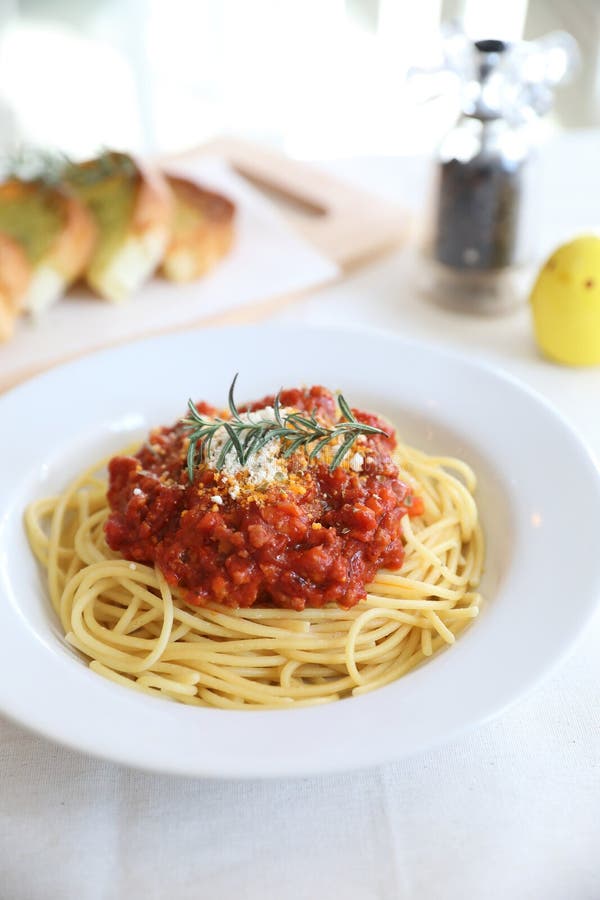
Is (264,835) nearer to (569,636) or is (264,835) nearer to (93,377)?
(569,636)

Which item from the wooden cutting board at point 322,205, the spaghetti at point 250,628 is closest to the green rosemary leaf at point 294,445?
the spaghetti at point 250,628

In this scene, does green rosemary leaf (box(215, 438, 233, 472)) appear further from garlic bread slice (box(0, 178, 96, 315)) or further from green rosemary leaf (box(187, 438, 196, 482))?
garlic bread slice (box(0, 178, 96, 315))

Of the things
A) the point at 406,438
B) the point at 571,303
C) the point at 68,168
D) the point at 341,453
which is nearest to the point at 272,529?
the point at 341,453

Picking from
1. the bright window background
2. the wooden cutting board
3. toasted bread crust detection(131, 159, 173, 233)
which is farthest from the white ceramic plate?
the bright window background

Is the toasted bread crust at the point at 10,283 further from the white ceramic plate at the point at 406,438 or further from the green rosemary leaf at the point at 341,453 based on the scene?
the green rosemary leaf at the point at 341,453

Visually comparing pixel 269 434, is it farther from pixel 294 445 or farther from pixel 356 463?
pixel 356 463

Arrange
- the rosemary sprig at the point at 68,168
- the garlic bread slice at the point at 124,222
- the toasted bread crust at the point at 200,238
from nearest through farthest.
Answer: the garlic bread slice at the point at 124,222 → the toasted bread crust at the point at 200,238 → the rosemary sprig at the point at 68,168
